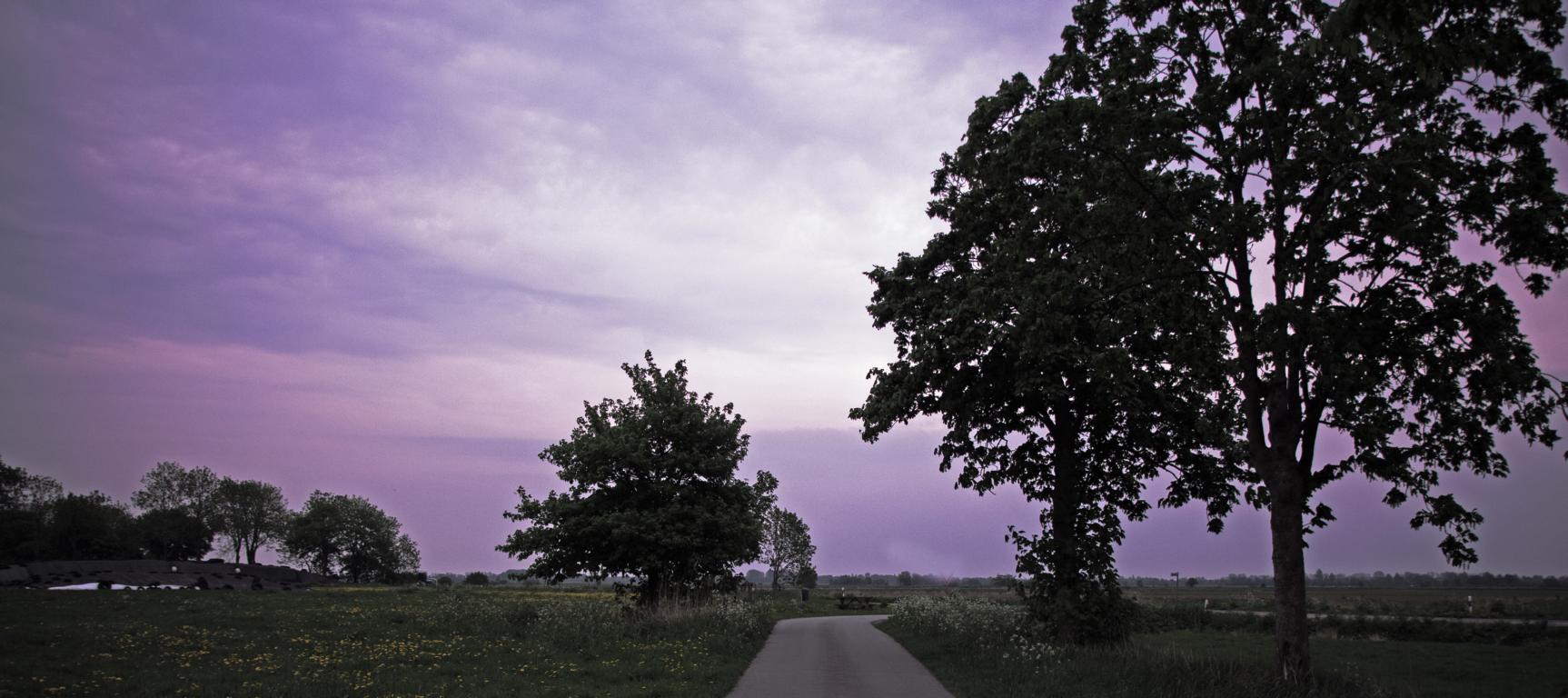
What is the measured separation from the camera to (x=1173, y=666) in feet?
40.6

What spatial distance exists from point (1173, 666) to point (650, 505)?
17.5 m

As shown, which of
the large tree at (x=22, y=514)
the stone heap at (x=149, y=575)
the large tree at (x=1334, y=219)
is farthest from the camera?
the large tree at (x=22, y=514)

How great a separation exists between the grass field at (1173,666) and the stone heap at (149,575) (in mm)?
51893

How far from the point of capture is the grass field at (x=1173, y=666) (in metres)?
11.5

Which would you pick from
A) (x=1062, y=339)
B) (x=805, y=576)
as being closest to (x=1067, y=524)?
(x=1062, y=339)

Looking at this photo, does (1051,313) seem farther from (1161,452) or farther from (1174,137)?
(1161,452)

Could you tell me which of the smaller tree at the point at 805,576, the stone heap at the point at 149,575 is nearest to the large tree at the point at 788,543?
the smaller tree at the point at 805,576

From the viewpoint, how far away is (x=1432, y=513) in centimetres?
1168

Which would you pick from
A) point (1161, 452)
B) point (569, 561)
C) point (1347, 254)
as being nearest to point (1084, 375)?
point (1161, 452)

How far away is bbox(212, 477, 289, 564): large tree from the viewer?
104m

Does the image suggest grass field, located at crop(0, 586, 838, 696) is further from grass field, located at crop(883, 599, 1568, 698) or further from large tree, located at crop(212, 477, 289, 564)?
large tree, located at crop(212, 477, 289, 564)

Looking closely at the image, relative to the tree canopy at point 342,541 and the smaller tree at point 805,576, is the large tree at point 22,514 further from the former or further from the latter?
the smaller tree at point 805,576

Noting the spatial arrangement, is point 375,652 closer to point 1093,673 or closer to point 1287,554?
point 1093,673

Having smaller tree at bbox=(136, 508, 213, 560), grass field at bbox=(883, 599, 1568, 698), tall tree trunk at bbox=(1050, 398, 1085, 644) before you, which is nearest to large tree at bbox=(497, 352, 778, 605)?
grass field at bbox=(883, 599, 1568, 698)
